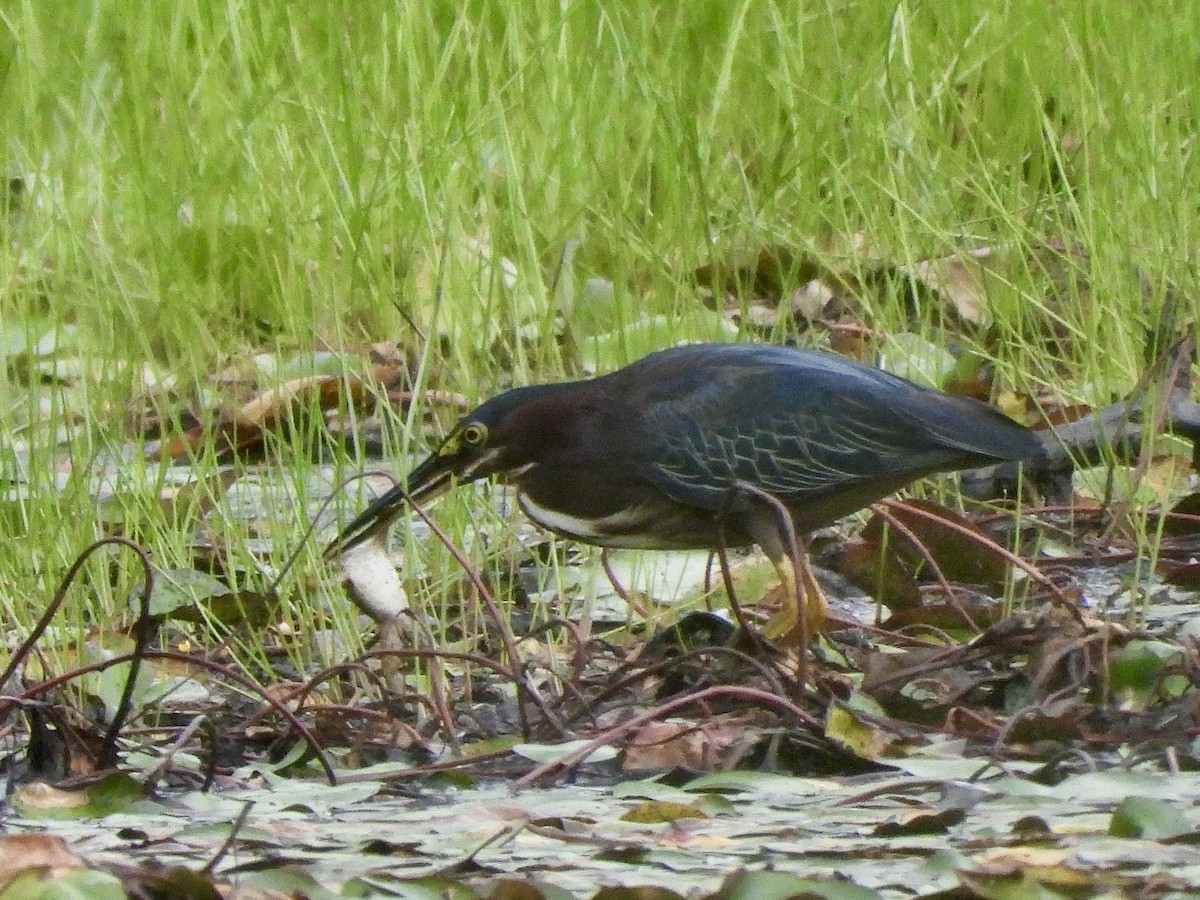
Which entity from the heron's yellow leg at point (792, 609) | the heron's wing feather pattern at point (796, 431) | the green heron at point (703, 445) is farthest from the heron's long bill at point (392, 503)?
the heron's yellow leg at point (792, 609)

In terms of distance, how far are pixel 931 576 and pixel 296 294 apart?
3.96ft

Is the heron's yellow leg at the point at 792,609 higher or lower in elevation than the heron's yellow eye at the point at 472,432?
lower

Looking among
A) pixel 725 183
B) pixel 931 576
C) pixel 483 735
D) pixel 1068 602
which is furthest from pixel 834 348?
pixel 483 735

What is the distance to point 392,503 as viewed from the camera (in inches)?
138

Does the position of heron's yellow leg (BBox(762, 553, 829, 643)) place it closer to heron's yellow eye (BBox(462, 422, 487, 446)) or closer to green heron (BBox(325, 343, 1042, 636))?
green heron (BBox(325, 343, 1042, 636))

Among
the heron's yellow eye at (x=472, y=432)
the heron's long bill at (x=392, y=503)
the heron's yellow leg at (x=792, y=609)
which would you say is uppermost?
the heron's yellow eye at (x=472, y=432)

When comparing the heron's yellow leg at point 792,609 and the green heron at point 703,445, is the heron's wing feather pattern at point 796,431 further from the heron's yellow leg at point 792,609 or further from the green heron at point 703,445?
the heron's yellow leg at point 792,609

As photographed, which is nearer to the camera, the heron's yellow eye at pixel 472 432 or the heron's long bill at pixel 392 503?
the heron's long bill at pixel 392 503

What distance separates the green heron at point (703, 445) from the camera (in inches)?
140

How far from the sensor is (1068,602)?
3.18 metres

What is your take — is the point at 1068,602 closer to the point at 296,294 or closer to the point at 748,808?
the point at 748,808

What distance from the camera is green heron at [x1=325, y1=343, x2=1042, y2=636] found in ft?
11.7

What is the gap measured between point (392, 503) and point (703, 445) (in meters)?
0.51

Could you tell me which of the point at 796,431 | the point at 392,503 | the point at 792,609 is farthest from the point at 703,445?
the point at 392,503
